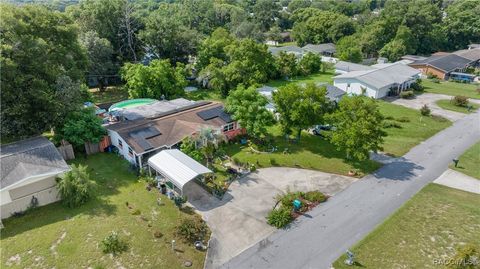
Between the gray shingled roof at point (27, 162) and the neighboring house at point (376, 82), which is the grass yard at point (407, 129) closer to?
the neighboring house at point (376, 82)

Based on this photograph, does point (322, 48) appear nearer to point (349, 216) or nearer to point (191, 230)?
point (349, 216)

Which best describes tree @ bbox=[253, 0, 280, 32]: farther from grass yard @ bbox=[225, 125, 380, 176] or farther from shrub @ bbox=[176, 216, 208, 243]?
shrub @ bbox=[176, 216, 208, 243]

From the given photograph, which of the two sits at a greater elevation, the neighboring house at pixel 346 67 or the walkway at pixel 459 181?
the neighboring house at pixel 346 67

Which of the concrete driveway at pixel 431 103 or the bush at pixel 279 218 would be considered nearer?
the bush at pixel 279 218

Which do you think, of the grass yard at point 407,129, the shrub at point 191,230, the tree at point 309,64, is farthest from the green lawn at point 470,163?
the tree at point 309,64

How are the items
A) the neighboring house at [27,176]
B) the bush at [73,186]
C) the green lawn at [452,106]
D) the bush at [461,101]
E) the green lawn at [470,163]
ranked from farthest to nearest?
1. the bush at [461,101]
2. the green lawn at [452,106]
3. the green lawn at [470,163]
4. the bush at [73,186]
5. the neighboring house at [27,176]

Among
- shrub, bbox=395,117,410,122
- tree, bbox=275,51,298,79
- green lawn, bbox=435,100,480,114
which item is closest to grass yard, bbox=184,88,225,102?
tree, bbox=275,51,298,79

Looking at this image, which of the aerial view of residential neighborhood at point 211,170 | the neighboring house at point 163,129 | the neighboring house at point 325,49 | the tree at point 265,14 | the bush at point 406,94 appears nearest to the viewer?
the aerial view of residential neighborhood at point 211,170

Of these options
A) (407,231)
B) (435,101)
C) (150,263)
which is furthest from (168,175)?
(435,101)
